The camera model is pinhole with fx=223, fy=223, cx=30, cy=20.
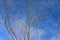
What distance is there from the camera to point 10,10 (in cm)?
492

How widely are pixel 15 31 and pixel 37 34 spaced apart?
50 cm

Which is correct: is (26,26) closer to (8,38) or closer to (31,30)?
(31,30)

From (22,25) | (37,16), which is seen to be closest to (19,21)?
(22,25)

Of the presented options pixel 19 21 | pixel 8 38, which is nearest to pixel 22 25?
pixel 19 21

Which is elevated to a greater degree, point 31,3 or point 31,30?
point 31,3

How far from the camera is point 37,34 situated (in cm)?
499

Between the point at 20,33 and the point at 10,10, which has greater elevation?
the point at 10,10

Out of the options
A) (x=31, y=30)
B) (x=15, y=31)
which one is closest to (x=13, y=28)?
(x=15, y=31)

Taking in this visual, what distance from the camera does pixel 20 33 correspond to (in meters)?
4.96

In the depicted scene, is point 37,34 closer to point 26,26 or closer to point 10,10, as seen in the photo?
point 26,26

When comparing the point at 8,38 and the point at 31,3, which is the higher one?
the point at 31,3

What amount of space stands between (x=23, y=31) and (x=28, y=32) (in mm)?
125

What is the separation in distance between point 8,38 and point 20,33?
0.95ft

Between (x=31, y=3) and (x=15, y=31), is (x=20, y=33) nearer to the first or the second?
(x=15, y=31)
